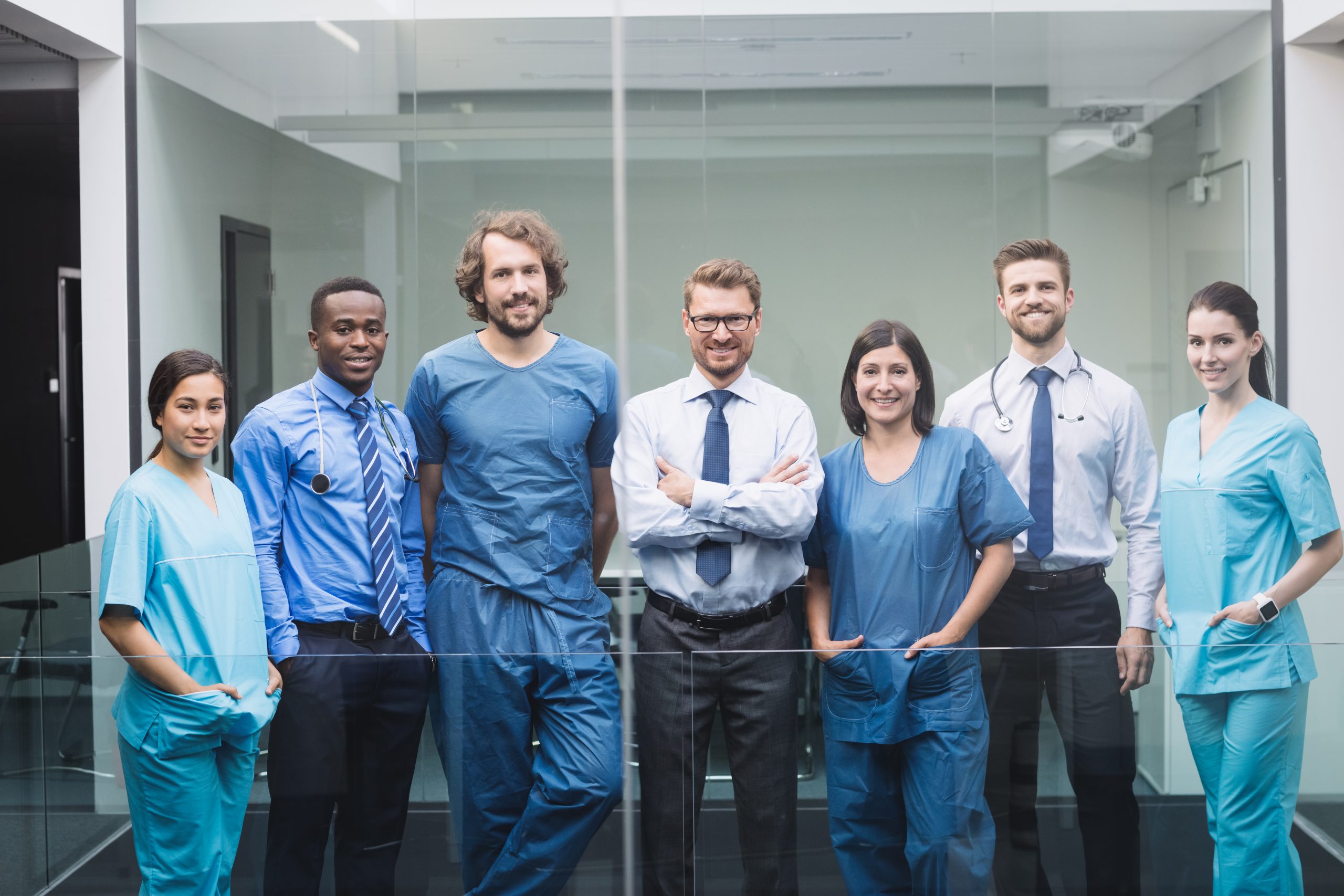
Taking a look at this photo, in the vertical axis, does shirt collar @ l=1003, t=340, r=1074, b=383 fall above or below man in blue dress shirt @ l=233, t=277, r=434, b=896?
above

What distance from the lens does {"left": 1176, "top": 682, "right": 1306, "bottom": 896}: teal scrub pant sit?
245 cm

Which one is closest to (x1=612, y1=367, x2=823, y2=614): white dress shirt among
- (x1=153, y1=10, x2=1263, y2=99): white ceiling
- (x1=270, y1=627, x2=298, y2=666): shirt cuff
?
(x1=270, y1=627, x2=298, y2=666): shirt cuff

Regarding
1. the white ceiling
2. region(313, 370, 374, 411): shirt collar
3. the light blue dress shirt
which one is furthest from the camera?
the white ceiling

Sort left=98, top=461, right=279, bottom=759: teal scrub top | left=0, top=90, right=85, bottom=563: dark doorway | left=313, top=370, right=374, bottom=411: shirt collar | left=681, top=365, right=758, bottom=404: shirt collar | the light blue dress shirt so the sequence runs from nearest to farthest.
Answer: left=98, top=461, right=279, bottom=759: teal scrub top
the light blue dress shirt
left=313, top=370, right=374, bottom=411: shirt collar
left=681, top=365, right=758, bottom=404: shirt collar
left=0, top=90, right=85, bottom=563: dark doorway

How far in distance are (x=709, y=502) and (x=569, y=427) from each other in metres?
0.38

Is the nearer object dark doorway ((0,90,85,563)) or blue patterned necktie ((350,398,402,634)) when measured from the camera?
blue patterned necktie ((350,398,402,634))

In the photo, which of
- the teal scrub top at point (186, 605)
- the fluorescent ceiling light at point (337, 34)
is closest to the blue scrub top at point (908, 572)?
the teal scrub top at point (186, 605)

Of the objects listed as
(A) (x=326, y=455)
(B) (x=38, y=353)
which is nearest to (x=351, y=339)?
(A) (x=326, y=455)

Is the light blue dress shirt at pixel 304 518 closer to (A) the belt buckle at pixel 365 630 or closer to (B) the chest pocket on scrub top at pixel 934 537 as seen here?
(A) the belt buckle at pixel 365 630

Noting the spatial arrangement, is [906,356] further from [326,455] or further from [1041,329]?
[326,455]

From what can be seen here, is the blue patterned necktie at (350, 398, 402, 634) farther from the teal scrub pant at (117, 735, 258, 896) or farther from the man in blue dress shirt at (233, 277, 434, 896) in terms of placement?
the teal scrub pant at (117, 735, 258, 896)

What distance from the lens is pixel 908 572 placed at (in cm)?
252

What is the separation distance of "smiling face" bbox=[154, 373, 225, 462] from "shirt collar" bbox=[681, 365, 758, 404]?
1009 mm

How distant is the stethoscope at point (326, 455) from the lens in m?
2.48
